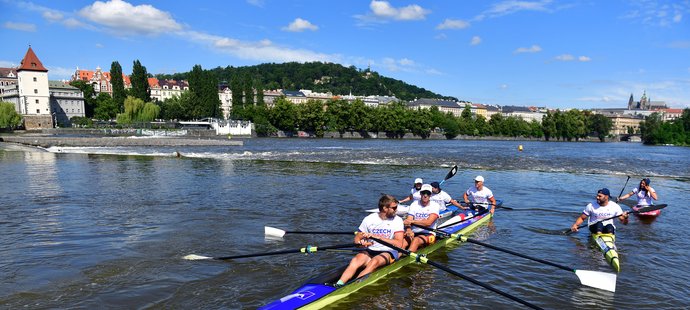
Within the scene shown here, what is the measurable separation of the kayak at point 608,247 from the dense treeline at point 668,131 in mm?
124864

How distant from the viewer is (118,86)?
102 m

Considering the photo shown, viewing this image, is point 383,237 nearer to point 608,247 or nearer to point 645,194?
point 608,247

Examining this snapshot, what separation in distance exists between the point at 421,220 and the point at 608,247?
467 cm

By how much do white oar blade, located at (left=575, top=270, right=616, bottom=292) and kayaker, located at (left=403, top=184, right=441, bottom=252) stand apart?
10.8 ft

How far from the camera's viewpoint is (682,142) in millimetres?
108312

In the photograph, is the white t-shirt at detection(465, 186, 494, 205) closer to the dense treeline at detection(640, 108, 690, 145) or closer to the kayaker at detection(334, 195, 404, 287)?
the kayaker at detection(334, 195, 404, 287)

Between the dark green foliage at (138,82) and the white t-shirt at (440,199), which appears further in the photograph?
the dark green foliage at (138,82)

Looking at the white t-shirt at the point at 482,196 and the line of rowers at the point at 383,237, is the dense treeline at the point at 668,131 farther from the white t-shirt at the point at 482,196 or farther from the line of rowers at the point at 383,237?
the line of rowers at the point at 383,237

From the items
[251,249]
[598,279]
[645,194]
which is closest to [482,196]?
[645,194]

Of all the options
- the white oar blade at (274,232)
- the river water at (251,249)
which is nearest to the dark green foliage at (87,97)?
the river water at (251,249)

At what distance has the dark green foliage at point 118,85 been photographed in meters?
100

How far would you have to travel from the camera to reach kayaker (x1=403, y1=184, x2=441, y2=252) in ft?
33.0

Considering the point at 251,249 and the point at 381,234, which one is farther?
the point at 251,249

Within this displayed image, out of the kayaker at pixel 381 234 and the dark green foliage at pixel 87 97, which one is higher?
the dark green foliage at pixel 87 97
